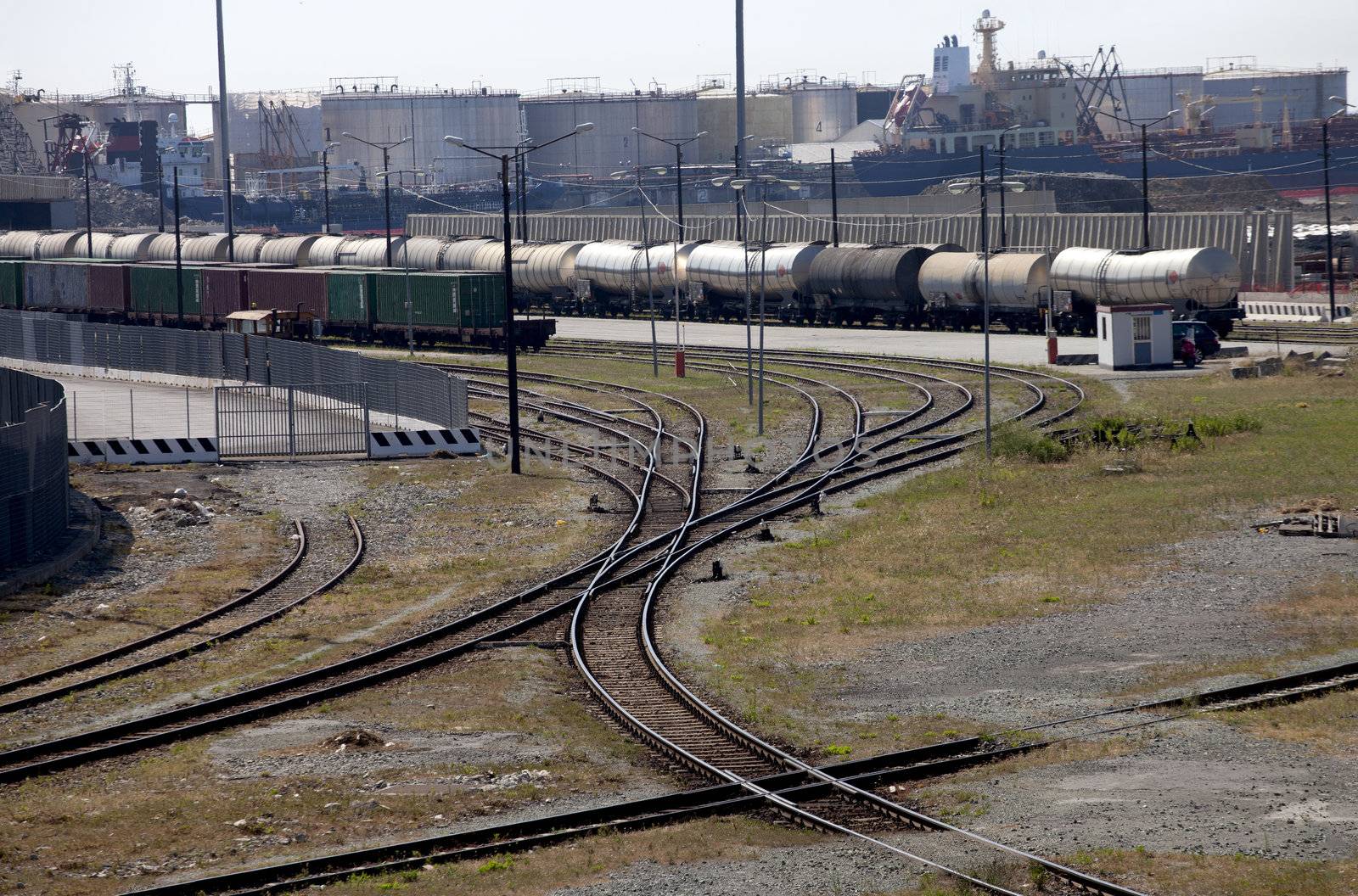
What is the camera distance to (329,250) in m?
88.1

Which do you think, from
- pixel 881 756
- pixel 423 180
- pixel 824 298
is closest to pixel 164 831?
pixel 881 756

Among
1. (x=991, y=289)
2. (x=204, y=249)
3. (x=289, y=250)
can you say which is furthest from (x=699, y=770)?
(x=204, y=249)

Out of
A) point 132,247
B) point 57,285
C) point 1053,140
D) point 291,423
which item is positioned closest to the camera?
point 291,423

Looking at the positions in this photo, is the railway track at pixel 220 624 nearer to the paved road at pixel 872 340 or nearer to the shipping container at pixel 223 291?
the paved road at pixel 872 340

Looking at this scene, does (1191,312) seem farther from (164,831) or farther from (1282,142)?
(1282,142)

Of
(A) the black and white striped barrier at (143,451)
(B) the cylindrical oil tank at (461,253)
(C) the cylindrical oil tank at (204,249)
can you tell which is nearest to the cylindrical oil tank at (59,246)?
(C) the cylindrical oil tank at (204,249)

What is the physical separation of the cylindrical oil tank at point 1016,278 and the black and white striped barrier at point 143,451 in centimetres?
3215

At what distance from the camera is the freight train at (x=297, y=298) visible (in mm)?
62750

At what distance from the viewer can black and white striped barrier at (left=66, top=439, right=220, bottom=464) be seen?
121 feet

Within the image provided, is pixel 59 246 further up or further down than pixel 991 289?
further up

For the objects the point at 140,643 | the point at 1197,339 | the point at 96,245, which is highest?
the point at 96,245

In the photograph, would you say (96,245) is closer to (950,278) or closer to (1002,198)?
(950,278)

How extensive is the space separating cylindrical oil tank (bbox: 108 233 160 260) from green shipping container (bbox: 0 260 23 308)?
1163cm

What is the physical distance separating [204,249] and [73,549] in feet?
252
